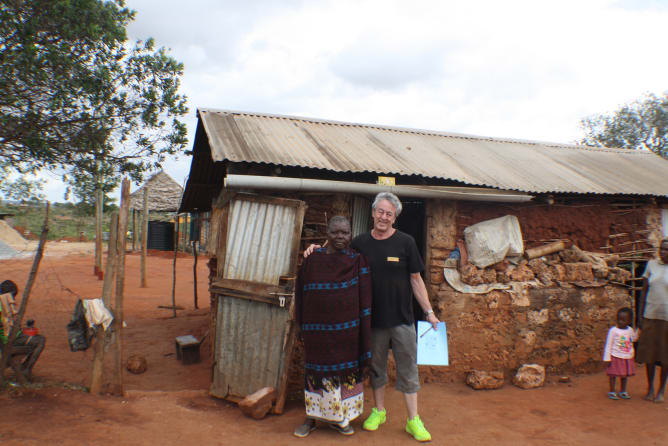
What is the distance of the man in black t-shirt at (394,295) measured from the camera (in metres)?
3.22

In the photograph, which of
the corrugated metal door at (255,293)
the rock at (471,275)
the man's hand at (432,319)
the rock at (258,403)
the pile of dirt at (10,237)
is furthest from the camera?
the pile of dirt at (10,237)

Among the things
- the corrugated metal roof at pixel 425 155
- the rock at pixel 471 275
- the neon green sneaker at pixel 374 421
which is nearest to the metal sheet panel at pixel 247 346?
the neon green sneaker at pixel 374 421

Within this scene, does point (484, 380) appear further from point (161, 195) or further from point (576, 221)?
point (161, 195)

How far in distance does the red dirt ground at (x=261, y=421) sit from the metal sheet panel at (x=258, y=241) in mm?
1328

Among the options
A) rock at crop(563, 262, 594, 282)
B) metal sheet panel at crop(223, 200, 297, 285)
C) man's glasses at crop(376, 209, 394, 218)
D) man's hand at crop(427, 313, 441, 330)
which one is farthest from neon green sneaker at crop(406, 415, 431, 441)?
rock at crop(563, 262, 594, 282)

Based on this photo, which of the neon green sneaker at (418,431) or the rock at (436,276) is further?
the rock at (436,276)

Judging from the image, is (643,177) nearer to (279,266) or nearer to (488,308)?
(488,308)

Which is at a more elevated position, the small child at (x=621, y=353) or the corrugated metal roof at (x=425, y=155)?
the corrugated metal roof at (x=425, y=155)

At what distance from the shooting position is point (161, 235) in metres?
22.3

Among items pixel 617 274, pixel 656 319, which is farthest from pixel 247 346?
pixel 617 274

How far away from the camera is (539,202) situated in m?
5.47

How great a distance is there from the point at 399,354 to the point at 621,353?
9.47 feet

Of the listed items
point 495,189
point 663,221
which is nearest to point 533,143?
point 663,221

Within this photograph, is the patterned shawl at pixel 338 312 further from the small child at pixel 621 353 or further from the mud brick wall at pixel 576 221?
the small child at pixel 621 353
